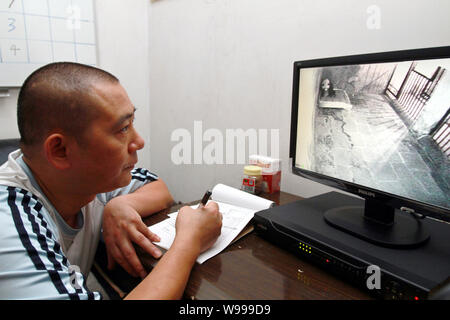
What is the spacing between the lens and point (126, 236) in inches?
31.4

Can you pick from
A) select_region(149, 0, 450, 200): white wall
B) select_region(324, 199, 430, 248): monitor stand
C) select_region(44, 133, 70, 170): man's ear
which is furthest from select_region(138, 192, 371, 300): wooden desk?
select_region(149, 0, 450, 200): white wall

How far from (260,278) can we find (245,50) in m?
1.02

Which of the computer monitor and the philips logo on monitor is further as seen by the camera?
the philips logo on monitor

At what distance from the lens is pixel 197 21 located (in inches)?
61.9

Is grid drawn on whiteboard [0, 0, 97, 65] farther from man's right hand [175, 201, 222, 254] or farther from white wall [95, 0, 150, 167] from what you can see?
man's right hand [175, 201, 222, 254]

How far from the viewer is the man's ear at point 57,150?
0.64 m

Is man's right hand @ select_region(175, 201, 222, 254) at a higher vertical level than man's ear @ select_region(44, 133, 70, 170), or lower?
lower

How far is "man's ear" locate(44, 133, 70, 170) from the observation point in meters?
0.64

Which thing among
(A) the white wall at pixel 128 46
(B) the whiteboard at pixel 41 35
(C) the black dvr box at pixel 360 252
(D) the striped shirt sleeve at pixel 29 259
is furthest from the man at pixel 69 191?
(A) the white wall at pixel 128 46

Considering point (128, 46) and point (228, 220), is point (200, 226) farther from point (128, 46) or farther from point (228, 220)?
point (128, 46)

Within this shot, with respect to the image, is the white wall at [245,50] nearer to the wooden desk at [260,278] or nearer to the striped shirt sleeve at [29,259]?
the wooden desk at [260,278]

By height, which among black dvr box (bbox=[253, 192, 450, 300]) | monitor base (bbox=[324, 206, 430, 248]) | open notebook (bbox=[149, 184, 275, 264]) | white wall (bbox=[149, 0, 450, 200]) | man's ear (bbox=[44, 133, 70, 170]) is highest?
white wall (bbox=[149, 0, 450, 200])

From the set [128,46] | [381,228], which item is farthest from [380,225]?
[128,46]

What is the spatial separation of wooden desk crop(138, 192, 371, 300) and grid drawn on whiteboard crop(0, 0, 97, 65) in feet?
4.17
